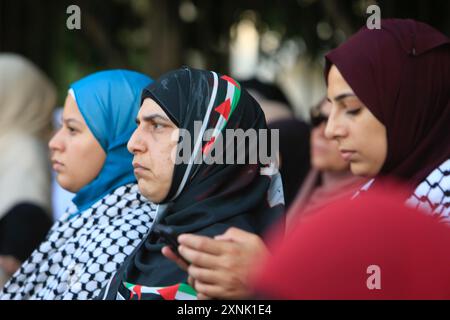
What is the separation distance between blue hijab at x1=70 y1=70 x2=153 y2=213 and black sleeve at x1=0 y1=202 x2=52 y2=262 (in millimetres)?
625

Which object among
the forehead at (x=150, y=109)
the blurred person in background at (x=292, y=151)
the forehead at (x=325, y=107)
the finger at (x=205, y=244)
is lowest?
the blurred person in background at (x=292, y=151)

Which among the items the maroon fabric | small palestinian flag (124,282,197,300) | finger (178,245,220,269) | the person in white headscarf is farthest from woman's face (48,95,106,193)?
the maroon fabric

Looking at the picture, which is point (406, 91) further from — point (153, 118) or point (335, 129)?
point (153, 118)

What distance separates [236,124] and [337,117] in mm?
408

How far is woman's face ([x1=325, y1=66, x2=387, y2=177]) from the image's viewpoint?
8.04 ft

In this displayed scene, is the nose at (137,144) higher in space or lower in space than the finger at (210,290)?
higher

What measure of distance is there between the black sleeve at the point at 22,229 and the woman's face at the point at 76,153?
67 centimetres

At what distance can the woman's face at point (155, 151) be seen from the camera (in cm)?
223

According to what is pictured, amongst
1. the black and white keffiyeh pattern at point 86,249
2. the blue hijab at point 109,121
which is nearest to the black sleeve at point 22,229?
the black and white keffiyeh pattern at point 86,249

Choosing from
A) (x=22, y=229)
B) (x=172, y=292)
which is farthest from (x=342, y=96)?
(x=22, y=229)

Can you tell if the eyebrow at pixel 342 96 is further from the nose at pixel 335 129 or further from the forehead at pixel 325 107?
the forehead at pixel 325 107

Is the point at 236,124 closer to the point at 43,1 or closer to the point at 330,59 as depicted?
the point at 330,59
